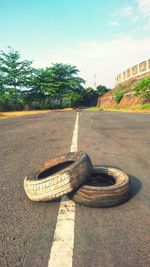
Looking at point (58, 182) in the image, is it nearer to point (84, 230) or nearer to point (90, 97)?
point (84, 230)

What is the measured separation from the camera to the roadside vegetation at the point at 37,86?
5341cm

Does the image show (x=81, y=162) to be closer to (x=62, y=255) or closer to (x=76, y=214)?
(x=76, y=214)

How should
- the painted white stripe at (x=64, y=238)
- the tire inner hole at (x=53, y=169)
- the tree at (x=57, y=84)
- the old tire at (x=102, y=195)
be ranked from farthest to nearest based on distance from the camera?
the tree at (x=57, y=84)
the tire inner hole at (x=53, y=169)
the old tire at (x=102, y=195)
the painted white stripe at (x=64, y=238)

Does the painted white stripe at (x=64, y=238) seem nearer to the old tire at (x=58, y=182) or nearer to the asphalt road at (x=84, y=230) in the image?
the asphalt road at (x=84, y=230)

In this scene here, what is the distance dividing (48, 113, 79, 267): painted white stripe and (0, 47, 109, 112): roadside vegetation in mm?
52084

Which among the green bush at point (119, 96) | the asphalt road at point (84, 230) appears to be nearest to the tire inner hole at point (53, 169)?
the asphalt road at point (84, 230)

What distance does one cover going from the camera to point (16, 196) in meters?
3.41

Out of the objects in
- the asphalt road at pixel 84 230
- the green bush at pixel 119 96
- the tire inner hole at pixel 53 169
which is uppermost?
the green bush at pixel 119 96

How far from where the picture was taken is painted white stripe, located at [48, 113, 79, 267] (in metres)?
1.99

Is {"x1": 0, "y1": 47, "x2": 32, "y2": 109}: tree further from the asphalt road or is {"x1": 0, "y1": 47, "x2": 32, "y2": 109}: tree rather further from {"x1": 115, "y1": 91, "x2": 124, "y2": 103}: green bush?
the asphalt road

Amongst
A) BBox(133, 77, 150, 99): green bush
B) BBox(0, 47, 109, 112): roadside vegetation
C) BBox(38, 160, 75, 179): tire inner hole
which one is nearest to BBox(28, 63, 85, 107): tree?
BBox(0, 47, 109, 112): roadside vegetation

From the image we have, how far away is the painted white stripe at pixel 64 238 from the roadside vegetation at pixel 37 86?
52.1 m

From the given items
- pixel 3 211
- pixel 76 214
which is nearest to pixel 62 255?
pixel 76 214

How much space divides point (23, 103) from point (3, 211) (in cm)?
5674
